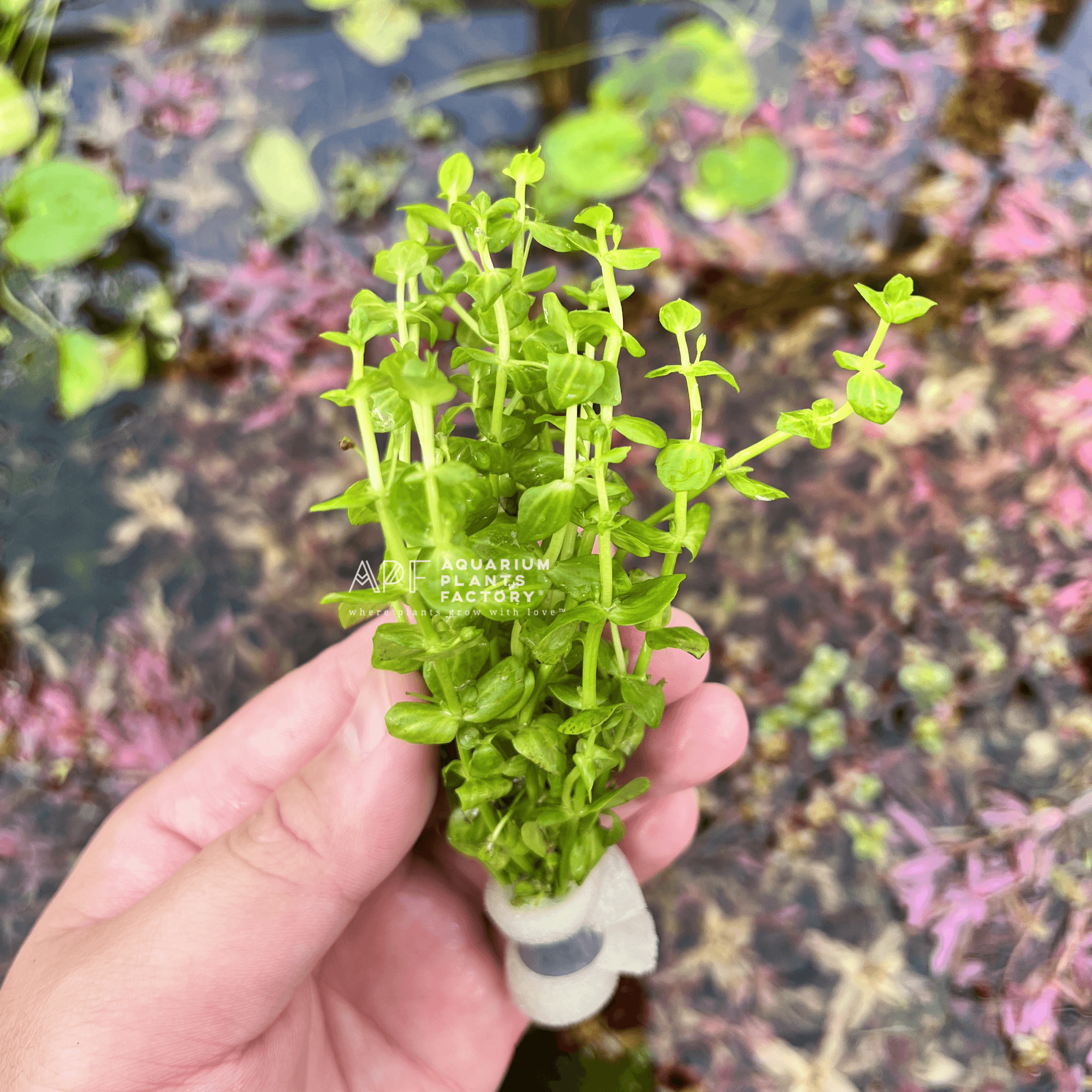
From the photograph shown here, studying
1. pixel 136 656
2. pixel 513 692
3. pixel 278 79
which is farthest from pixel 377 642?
pixel 278 79

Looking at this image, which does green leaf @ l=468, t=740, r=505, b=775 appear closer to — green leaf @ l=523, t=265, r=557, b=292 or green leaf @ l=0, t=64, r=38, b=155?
green leaf @ l=523, t=265, r=557, b=292

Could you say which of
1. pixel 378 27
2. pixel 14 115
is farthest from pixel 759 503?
pixel 14 115

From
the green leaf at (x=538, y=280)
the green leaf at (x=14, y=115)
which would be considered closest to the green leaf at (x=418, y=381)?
the green leaf at (x=538, y=280)

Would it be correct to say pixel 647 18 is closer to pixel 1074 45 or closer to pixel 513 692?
pixel 1074 45

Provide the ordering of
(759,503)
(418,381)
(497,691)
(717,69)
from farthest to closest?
(717,69) < (759,503) < (497,691) < (418,381)

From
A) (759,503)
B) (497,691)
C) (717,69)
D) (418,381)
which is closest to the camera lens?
(418,381)

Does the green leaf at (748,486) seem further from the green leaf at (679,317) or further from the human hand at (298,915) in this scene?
the human hand at (298,915)

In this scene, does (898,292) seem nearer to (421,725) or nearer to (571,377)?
(571,377)

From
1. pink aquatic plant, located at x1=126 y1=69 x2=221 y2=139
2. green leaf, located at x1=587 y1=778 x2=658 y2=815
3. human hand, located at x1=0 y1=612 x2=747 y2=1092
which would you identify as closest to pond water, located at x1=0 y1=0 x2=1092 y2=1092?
pink aquatic plant, located at x1=126 y1=69 x2=221 y2=139
